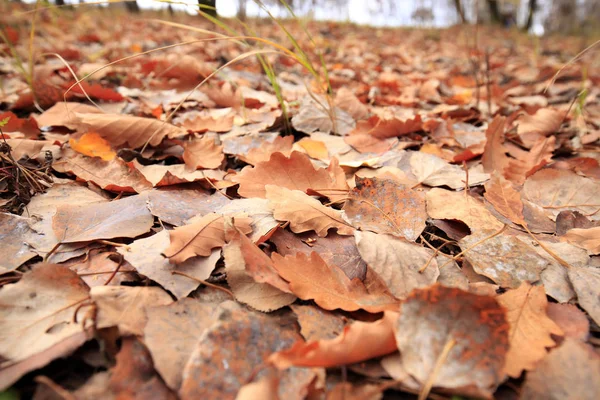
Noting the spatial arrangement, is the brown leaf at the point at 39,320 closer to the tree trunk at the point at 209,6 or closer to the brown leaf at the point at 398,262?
the brown leaf at the point at 398,262

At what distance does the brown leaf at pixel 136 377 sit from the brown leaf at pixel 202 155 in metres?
0.66

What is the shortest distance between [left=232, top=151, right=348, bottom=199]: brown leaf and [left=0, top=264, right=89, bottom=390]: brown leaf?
0.46m

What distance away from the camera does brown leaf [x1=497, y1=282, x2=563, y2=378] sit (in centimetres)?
53

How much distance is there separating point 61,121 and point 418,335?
135 cm

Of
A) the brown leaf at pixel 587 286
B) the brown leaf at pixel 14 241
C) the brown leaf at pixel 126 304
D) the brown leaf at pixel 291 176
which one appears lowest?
the brown leaf at pixel 587 286

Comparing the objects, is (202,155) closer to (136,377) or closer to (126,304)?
(126,304)

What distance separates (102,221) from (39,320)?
274 millimetres

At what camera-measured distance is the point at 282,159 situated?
0.96 metres

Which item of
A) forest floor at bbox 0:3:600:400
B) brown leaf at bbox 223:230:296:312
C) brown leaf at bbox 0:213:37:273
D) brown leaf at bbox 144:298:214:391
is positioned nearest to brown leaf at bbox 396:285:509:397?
forest floor at bbox 0:3:600:400

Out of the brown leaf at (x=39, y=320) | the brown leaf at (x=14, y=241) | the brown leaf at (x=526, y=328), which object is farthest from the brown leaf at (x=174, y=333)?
the brown leaf at (x=526, y=328)

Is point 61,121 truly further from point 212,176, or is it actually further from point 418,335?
point 418,335

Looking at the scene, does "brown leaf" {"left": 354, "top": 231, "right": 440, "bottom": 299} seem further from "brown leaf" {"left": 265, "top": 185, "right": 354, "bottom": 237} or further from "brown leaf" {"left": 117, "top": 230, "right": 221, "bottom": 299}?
"brown leaf" {"left": 117, "top": 230, "right": 221, "bottom": 299}

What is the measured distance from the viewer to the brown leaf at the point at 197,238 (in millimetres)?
680

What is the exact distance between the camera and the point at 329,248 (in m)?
0.79
